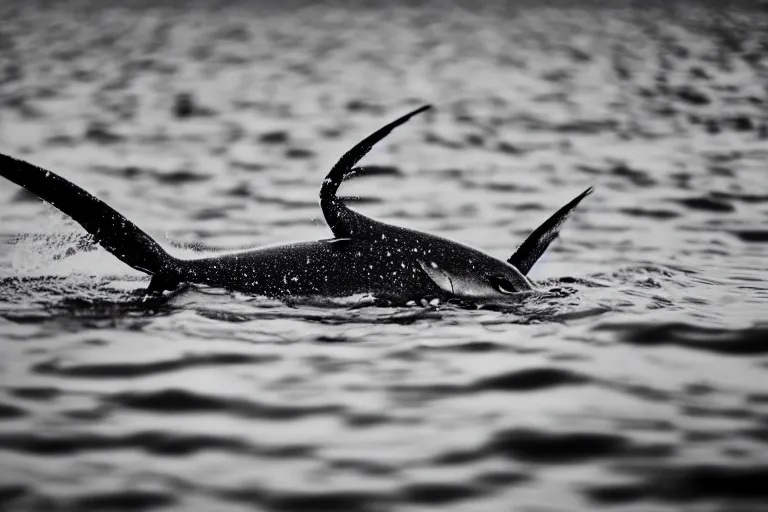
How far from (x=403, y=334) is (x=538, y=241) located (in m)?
1.44

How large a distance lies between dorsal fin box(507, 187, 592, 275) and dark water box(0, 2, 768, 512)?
1.15ft

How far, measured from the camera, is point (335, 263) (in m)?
6.73

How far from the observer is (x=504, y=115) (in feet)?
62.0

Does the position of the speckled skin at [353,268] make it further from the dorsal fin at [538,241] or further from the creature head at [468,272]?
the dorsal fin at [538,241]

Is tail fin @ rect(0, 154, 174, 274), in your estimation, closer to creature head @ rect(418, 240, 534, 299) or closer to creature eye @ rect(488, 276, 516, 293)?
creature head @ rect(418, 240, 534, 299)

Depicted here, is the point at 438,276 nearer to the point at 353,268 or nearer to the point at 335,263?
the point at 353,268

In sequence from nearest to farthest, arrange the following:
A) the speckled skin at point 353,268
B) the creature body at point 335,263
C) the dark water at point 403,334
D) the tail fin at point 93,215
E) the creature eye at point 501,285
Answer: the dark water at point 403,334, the tail fin at point 93,215, the creature body at point 335,263, the speckled skin at point 353,268, the creature eye at point 501,285

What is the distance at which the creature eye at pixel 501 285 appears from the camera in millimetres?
6898

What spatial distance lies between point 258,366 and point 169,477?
152 cm

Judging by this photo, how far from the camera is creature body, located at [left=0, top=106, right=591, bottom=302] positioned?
260 inches

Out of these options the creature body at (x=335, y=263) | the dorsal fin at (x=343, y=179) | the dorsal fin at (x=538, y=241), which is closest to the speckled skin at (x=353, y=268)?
the creature body at (x=335, y=263)

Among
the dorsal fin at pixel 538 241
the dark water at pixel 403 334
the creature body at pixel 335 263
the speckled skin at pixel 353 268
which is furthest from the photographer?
the dorsal fin at pixel 538 241

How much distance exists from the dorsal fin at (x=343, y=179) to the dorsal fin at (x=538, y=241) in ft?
4.14

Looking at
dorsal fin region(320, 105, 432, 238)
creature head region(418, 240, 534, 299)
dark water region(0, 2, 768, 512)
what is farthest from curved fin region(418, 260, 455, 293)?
dorsal fin region(320, 105, 432, 238)
